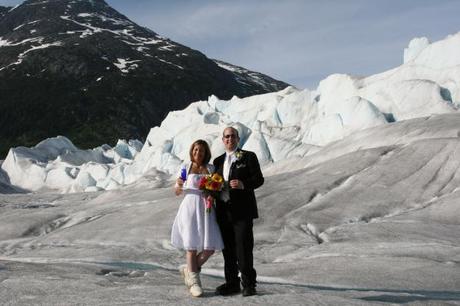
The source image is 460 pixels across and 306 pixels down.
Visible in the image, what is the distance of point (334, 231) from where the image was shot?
2075 centimetres

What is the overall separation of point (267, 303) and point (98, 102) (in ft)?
504

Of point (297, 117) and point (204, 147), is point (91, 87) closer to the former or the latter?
point (297, 117)

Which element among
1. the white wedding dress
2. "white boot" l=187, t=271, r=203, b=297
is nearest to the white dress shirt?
the white wedding dress

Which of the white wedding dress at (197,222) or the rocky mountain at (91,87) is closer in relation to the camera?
the white wedding dress at (197,222)

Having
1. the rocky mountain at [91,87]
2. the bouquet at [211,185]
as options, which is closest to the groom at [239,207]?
the bouquet at [211,185]

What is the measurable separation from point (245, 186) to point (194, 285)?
158 centimetres

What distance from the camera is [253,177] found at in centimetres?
771

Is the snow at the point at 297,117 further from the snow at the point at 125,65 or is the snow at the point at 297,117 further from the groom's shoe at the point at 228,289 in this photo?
the snow at the point at 125,65

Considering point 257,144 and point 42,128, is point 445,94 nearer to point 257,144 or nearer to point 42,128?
point 257,144

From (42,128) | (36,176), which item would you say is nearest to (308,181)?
(36,176)

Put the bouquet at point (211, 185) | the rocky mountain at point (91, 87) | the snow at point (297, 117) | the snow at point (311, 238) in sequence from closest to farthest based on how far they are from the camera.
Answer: the bouquet at point (211, 185), the snow at point (311, 238), the snow at point (297, 117), the rocky mountain at point (91, 87)

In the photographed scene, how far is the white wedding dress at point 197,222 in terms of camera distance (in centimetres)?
786

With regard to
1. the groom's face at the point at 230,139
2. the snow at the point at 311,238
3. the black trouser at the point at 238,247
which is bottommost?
the snow at the point at 311,238

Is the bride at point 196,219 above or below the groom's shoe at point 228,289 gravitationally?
above
